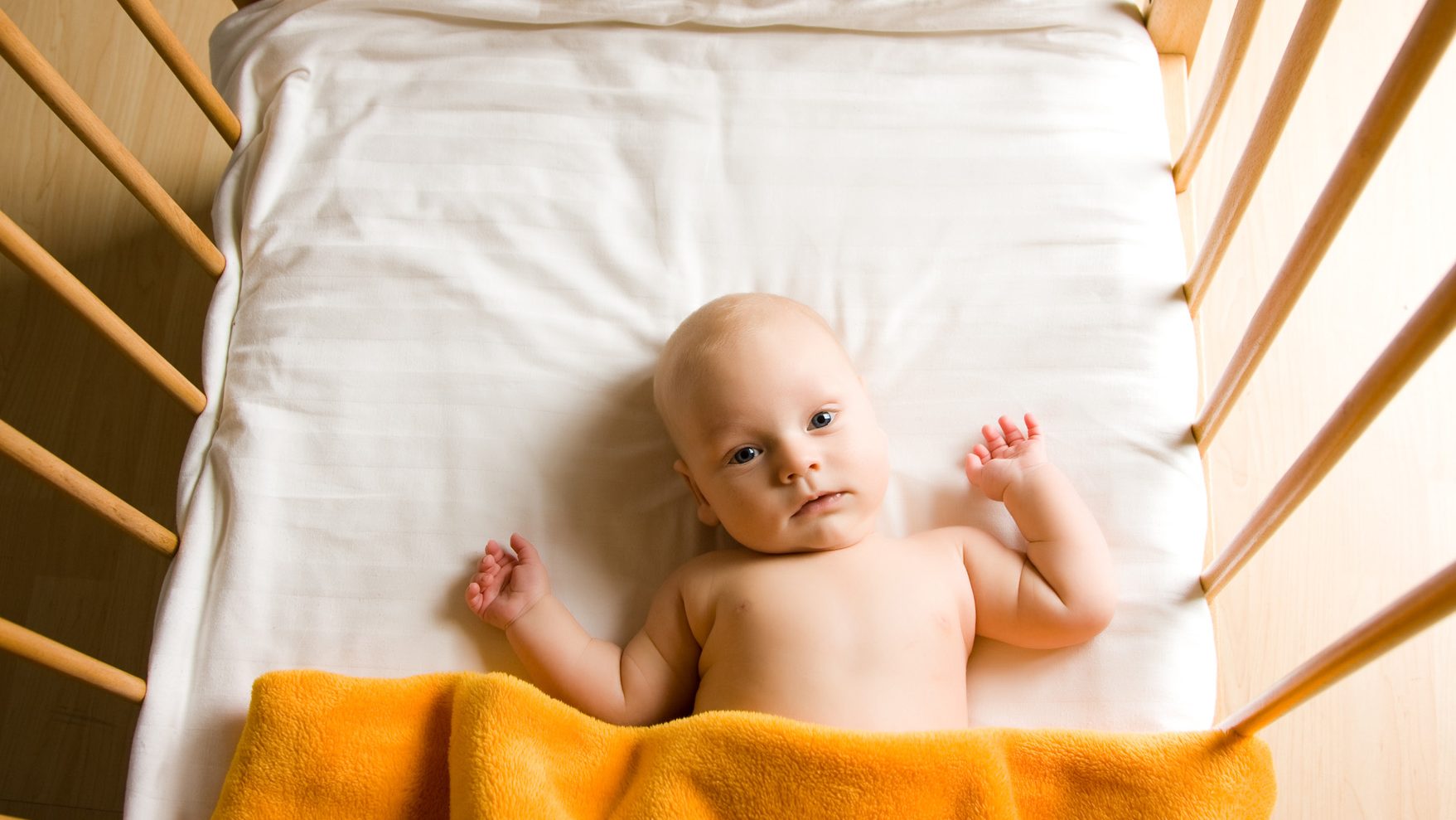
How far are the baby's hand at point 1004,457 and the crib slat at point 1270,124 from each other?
21cm

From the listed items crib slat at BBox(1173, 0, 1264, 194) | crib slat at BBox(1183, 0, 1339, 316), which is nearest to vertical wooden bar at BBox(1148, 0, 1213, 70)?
crib slat at BBox(1173, 0, 1264, 194)

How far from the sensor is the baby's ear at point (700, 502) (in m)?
0.95

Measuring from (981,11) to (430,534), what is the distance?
0.77 meters

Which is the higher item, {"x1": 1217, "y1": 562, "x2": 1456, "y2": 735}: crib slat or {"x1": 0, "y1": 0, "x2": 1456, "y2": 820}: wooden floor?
{"x1": 1217, "y1": 562, "x2": 1456, "y2": 735}: crib slat

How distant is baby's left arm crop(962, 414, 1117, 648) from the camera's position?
2.89 ft

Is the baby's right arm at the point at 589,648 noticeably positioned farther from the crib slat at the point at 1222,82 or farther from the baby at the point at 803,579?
the crib slat at the point at 1222,82

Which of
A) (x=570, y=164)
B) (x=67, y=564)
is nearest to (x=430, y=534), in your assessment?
(x=570, y=164)

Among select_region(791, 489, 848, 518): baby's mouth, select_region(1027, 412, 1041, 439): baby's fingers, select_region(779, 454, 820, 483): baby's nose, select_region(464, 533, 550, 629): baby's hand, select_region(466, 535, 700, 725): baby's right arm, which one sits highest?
select_region(779, 454, 820, 483): baby's nose

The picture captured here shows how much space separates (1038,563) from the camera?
903 millimetres

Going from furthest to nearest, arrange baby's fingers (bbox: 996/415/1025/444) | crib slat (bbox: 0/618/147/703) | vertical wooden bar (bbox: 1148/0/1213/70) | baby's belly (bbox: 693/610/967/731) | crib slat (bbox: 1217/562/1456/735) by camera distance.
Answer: vertical wooden bar (bbox: 1148/0/1213/70) < baby's fingers (bbox: 996/415/1025/444) < baby's belly (bbox: 693/610/967/731) < crib slat (bbox: 0/618/147/703) < crib slat (bbox: 1217/562/1456/735)

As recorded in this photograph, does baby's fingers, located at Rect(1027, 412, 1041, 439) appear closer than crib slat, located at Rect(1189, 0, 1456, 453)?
No

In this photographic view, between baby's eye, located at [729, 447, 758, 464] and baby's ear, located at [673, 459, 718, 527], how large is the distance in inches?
2.3

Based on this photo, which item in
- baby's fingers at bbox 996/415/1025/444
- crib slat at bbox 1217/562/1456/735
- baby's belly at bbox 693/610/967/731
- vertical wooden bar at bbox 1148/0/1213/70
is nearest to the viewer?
crib slat at bbox 1217/562/1456/735

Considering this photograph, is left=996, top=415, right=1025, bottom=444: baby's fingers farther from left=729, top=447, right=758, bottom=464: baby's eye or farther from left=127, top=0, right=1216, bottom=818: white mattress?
left=729, top=447, right=758, bottom=464: baby's eye
